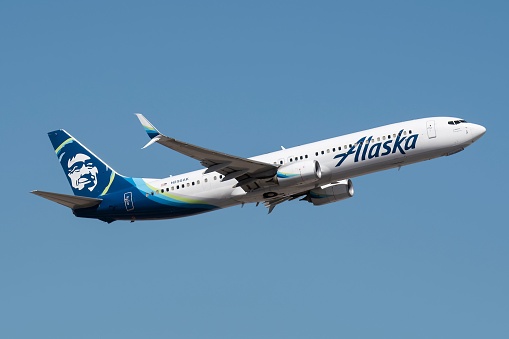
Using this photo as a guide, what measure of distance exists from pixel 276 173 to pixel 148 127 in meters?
10.1

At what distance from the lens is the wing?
61.1 meters

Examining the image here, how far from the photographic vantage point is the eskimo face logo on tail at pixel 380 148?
6350 centimetres

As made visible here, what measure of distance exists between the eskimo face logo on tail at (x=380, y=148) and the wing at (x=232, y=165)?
5.35m

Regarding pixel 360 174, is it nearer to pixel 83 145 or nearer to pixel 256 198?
pixel 256 198

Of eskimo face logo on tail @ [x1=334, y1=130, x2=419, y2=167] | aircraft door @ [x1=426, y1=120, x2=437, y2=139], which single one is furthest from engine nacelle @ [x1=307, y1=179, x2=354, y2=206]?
aircraft door @ [x1=426, y1=120, x2=437, y2=139]

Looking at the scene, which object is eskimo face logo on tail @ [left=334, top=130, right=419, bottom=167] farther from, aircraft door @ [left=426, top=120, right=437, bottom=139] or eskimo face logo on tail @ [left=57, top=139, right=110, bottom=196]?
eskimo face logo on tail @ [left=57, top=139, right=110, bottom=196]

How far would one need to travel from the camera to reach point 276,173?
64438mm

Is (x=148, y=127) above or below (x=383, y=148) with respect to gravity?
above

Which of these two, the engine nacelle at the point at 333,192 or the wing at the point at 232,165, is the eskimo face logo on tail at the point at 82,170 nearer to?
the wing at the point at 232,165

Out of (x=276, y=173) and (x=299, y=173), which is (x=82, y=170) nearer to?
(x=276, y=173)

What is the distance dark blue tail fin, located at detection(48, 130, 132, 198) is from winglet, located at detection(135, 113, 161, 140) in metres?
11.9

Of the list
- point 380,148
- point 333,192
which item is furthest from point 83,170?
point 380,148

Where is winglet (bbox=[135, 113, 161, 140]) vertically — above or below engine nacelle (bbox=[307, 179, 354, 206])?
above

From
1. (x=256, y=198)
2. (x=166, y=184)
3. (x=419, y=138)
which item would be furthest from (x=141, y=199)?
(x=419, y=138)
